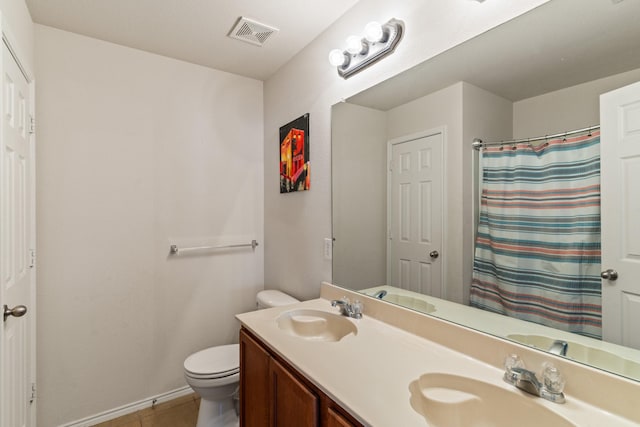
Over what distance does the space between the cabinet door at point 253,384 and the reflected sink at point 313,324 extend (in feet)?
0.59

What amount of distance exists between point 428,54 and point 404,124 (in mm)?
286

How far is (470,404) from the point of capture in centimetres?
89

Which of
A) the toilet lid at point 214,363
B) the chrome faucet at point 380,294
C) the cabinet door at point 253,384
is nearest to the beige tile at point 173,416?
the toilet lid at point 214,363

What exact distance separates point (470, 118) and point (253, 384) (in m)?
1.40

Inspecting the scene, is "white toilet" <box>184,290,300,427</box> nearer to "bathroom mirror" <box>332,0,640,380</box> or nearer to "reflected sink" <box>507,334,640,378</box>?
"bathroom mirror" <box>332,0,640,380</box>

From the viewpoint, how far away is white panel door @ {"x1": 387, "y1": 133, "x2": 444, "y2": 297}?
124 centimetres

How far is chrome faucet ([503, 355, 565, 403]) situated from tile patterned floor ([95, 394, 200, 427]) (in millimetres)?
1953

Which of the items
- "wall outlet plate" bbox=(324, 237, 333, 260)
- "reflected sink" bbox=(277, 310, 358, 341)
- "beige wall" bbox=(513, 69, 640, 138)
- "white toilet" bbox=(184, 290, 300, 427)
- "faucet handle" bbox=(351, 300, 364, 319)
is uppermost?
"beige wall" bbox=(513, 69, 640, 138)

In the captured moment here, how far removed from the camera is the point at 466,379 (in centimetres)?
93

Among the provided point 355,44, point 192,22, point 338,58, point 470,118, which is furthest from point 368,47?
point 192,22

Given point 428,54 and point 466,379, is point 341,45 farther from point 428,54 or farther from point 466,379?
point 466,379

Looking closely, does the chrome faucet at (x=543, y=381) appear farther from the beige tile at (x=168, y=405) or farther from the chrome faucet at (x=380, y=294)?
the beige tile at (x=168, y=405)

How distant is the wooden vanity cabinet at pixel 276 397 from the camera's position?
93cm


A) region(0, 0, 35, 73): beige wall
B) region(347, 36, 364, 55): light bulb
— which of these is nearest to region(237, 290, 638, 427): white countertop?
region(347, 36, 364, 55): light bulb
